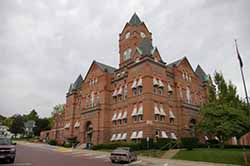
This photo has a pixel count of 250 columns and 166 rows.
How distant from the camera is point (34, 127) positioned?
104375mm

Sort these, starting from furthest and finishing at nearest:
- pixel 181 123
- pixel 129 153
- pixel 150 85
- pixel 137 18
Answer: pixel 137 18 → pixel 181 123 → pixel 150 85 → pixel 129 153

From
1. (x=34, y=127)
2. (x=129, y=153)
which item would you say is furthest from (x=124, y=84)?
(x=34, y=127)

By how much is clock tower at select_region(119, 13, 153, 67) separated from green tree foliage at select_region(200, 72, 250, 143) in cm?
2123

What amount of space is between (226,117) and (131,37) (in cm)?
2818

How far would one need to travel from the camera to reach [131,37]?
55.4m

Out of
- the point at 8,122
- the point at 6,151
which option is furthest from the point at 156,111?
the point at 8,122

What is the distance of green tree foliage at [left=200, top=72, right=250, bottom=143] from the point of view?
115 feet

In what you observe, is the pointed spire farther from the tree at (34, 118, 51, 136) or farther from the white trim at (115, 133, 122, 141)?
the tree at (34, 118, 51, 136)

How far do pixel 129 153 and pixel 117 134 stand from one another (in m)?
19.8

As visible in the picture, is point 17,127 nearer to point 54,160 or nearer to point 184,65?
point 184,65

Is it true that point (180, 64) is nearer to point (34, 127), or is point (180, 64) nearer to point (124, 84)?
point (124, 84)

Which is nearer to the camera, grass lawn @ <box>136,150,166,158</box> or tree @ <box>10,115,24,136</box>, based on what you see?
grass lawn @ <box>136,150,166,158</box>

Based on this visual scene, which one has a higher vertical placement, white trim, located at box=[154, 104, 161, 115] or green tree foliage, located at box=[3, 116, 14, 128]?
green tree foliage, located at box=[3, 116, 14, 128]

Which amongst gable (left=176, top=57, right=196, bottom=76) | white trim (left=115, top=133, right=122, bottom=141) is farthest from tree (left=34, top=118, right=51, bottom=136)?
gable (left=176, top=57, right=196, bottom=76)
